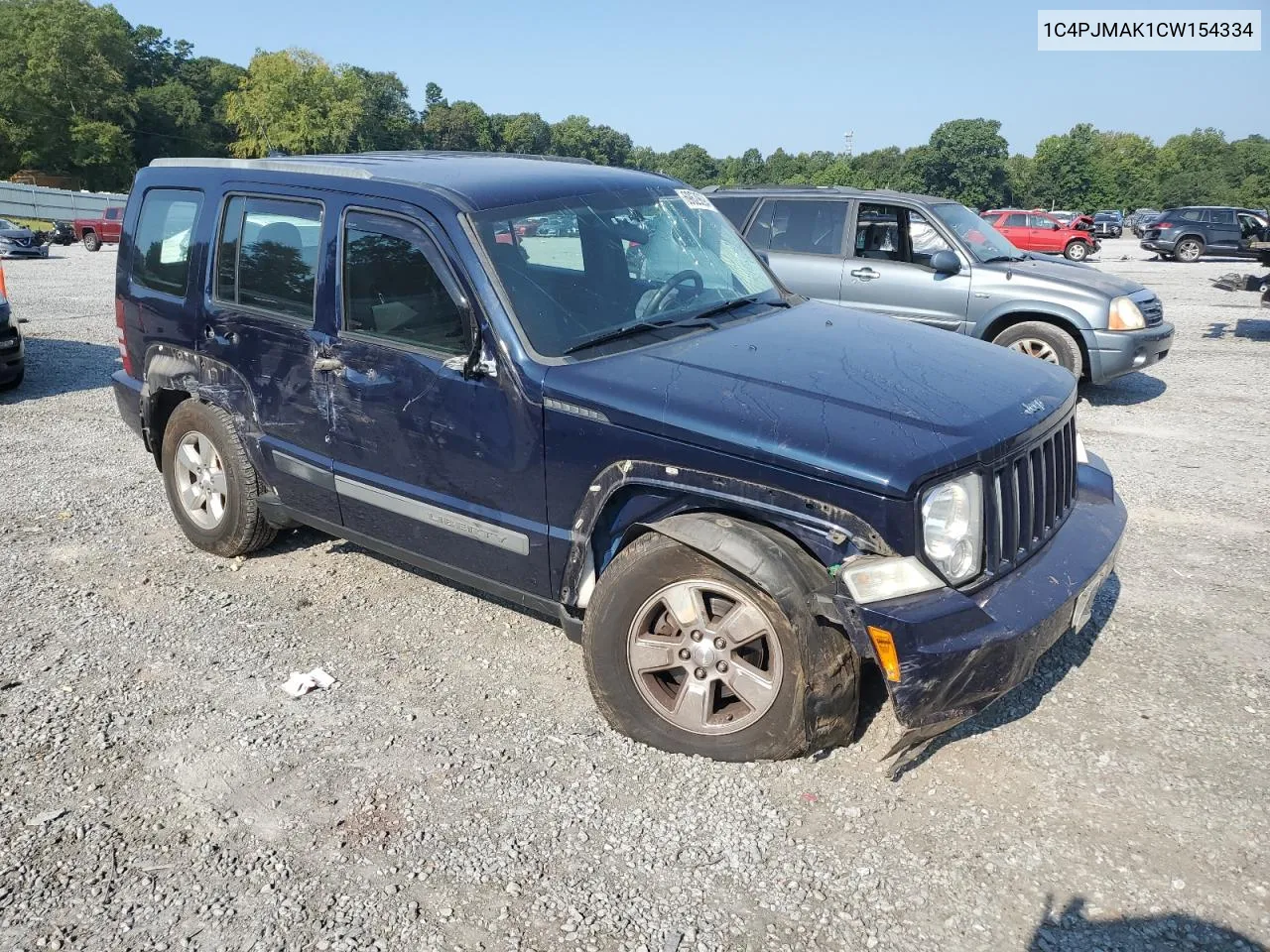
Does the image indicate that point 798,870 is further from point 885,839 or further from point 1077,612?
point 1077,612

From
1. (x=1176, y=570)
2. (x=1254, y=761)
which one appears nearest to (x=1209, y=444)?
(x=1176, y=570)

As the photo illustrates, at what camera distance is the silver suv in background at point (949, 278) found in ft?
27.4

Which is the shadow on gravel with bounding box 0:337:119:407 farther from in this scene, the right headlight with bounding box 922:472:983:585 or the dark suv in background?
the dark suv in background

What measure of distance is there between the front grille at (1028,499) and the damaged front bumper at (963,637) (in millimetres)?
91

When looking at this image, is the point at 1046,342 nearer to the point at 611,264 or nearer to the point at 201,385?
the point at 611,264

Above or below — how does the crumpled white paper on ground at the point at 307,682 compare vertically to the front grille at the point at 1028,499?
below

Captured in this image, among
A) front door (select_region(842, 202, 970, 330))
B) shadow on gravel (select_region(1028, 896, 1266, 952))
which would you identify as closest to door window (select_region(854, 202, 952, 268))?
front door (select_region(842, 202, 970, 330))

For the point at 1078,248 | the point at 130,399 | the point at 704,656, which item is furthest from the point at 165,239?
the point at 1078,248

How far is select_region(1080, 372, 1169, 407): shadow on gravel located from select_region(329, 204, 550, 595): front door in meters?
7.12

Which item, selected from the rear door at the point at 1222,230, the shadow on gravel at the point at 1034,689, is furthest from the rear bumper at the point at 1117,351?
the rear door at the point at 1222,230

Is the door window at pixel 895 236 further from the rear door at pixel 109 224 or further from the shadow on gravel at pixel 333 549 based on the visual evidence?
the rear door at pixel 109 224

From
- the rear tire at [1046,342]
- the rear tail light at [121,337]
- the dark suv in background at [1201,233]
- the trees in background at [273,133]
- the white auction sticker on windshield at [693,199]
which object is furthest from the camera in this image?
the trees in background at [273,133]

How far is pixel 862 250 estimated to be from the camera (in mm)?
9039

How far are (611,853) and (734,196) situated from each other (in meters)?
8.01
